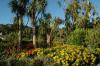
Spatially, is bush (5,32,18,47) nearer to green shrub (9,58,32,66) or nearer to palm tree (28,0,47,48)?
palm tree (28,0,47,48)

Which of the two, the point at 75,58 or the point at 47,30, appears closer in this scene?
the point at 75,58

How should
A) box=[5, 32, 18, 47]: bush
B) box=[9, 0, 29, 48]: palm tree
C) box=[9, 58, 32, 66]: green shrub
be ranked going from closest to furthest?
box=[9, 58, 32, 66]: green shrub
box=[5, 32, 18, 47]: bush
box=[9, 0, 29, 48]: palm tree

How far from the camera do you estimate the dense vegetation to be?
14.1 meters

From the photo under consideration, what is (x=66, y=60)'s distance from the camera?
14133mm

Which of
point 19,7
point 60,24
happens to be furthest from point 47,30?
point 19,7

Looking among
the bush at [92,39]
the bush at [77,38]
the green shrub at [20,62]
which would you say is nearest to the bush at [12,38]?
the bush at [77,38]

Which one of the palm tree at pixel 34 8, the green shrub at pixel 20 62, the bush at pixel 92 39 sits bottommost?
the green shrub at pixel 20 62

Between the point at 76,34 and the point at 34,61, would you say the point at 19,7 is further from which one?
the point at 34,61

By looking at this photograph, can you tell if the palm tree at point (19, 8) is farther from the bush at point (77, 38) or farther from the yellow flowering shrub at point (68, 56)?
the yellow flowering shrub at point (68, 56)

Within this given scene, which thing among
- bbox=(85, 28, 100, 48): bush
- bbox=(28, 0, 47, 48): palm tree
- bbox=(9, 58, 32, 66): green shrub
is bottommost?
bbox=(9, 58, 32, 66): green shrub

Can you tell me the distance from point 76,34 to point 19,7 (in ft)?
38.8

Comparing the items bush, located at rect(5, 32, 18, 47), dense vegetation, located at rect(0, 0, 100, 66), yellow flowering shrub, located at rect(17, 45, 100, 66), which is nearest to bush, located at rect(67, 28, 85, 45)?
dense vegetation, located at rect(0, 0, 100, 66)

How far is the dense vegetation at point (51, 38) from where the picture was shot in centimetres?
1412

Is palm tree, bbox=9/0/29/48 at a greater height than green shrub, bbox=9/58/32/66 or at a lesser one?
greater
